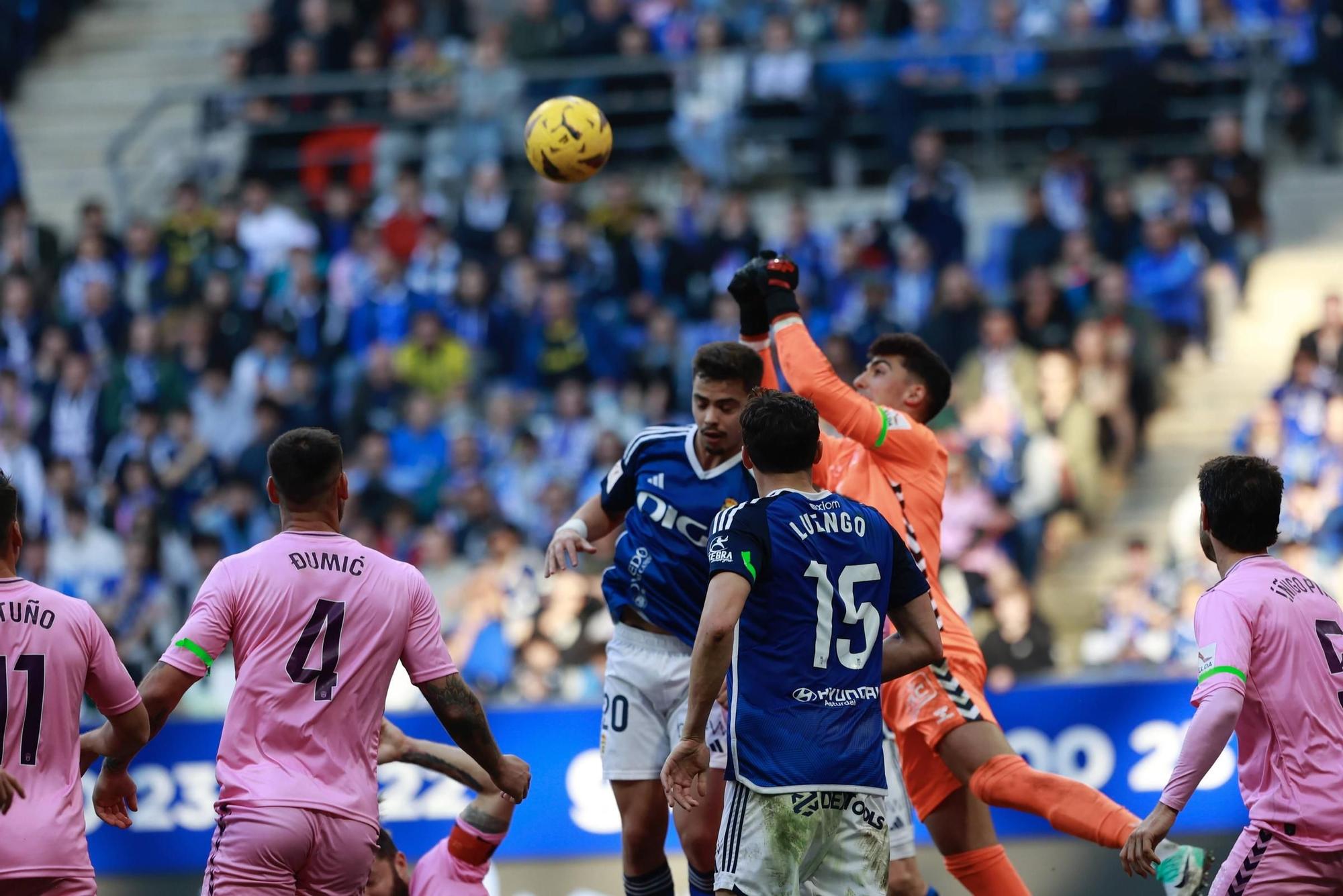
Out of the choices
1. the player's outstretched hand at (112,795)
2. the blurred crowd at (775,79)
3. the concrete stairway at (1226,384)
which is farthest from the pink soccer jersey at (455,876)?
the blurred crowd at (775,79)

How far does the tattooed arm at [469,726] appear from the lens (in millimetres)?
6492

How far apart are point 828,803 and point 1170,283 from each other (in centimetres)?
1133

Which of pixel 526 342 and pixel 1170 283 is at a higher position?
pixel 1170 283

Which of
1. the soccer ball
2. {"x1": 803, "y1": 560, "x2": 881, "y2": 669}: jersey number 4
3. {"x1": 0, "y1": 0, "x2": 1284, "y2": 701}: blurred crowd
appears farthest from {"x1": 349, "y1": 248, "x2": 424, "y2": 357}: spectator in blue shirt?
{"x1": 803, "y1": 560, "x2": 881, "y2": 669}: jersey number 4

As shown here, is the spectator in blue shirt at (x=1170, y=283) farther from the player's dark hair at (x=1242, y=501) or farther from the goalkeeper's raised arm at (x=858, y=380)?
the player's dark hair at (x=1242, y=501)

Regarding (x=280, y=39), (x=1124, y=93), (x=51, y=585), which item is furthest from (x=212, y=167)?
(x=1124, y=93)

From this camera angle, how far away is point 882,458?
7758mm

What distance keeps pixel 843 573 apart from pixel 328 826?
192 centimetres

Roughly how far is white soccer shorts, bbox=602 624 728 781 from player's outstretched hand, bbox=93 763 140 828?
6.60 ft

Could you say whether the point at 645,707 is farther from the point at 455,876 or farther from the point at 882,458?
the point at 882,458

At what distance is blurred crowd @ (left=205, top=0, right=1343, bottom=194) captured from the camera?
1853 centimetres

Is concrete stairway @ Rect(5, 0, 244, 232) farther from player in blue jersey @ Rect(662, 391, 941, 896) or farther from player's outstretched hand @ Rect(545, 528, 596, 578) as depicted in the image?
player in blue jersey @ Rect(662, 391, 941, 896)

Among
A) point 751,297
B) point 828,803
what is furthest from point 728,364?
point 828,803

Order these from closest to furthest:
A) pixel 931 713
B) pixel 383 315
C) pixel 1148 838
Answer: pixel 1148 838 < pixel 931 713 < pixel 383 315
